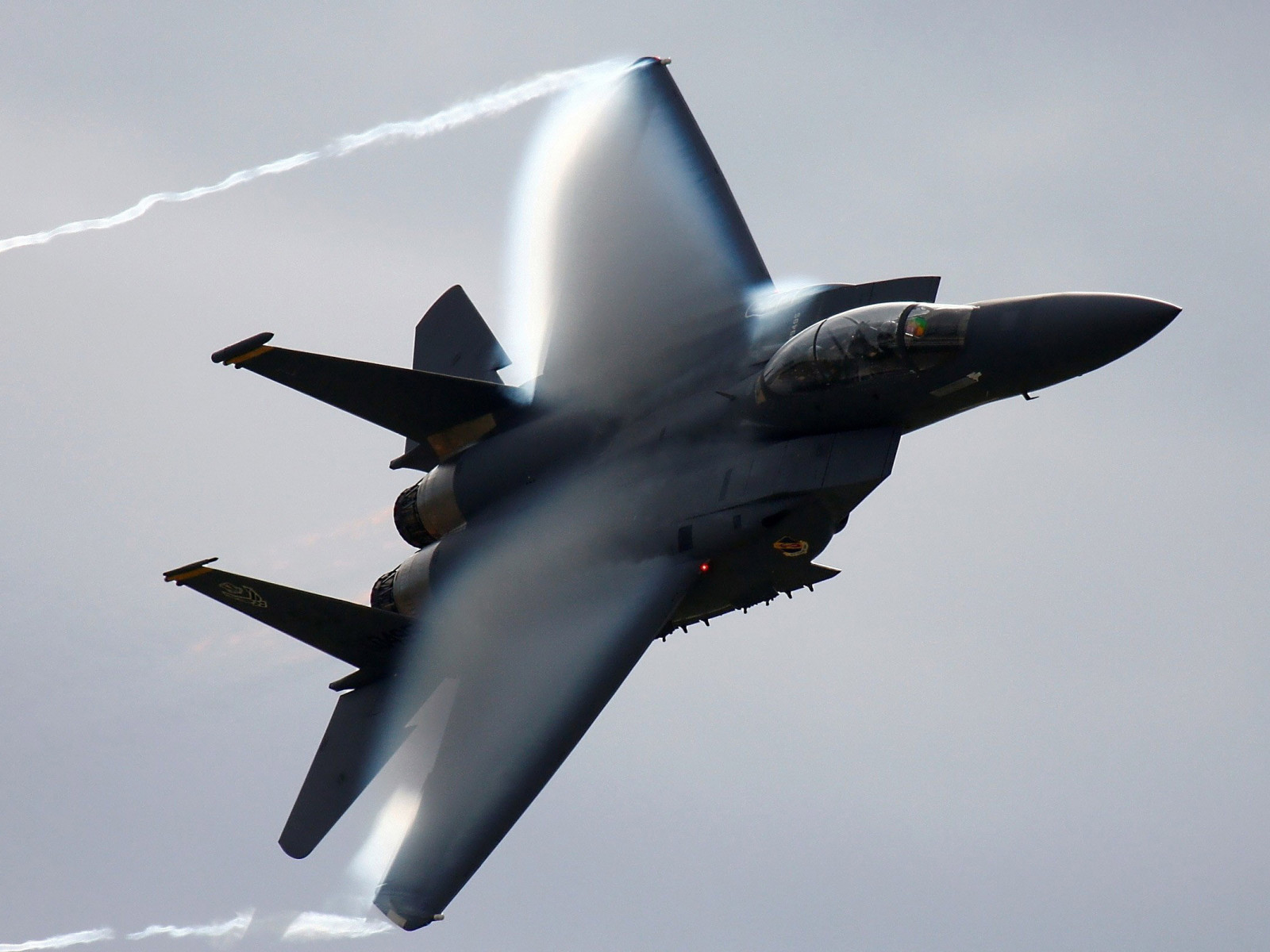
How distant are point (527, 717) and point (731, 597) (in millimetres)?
2635

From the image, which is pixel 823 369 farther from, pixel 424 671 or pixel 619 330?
pixel 424 671

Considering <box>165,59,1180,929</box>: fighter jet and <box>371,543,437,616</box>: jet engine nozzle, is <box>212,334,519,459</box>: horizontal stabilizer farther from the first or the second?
<box>371,543,437,616</box>: jet engine nozzle

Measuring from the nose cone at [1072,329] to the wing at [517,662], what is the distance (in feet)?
14.0

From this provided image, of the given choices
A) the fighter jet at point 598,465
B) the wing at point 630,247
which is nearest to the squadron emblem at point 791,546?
the fighter jet at point 598,465

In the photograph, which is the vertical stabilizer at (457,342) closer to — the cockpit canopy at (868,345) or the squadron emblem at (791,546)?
the cockpit canopy at (868,345)

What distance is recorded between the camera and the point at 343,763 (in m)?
22.3

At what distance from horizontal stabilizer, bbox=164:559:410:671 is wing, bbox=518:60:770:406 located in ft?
11.2

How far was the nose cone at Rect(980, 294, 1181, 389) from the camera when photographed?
62.8 feet

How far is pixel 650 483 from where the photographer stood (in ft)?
69.7

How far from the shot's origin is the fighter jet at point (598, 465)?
19.9 metres

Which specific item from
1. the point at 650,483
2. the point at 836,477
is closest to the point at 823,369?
the point at 836,477

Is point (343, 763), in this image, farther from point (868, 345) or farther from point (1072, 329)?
point (1072, 329)

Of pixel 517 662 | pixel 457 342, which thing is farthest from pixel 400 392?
pixel 517 662

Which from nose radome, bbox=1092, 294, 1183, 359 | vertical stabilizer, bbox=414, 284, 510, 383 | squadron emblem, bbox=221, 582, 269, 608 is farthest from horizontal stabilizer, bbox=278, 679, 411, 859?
nose radome, bbox=1092, 294, 1183, 359
